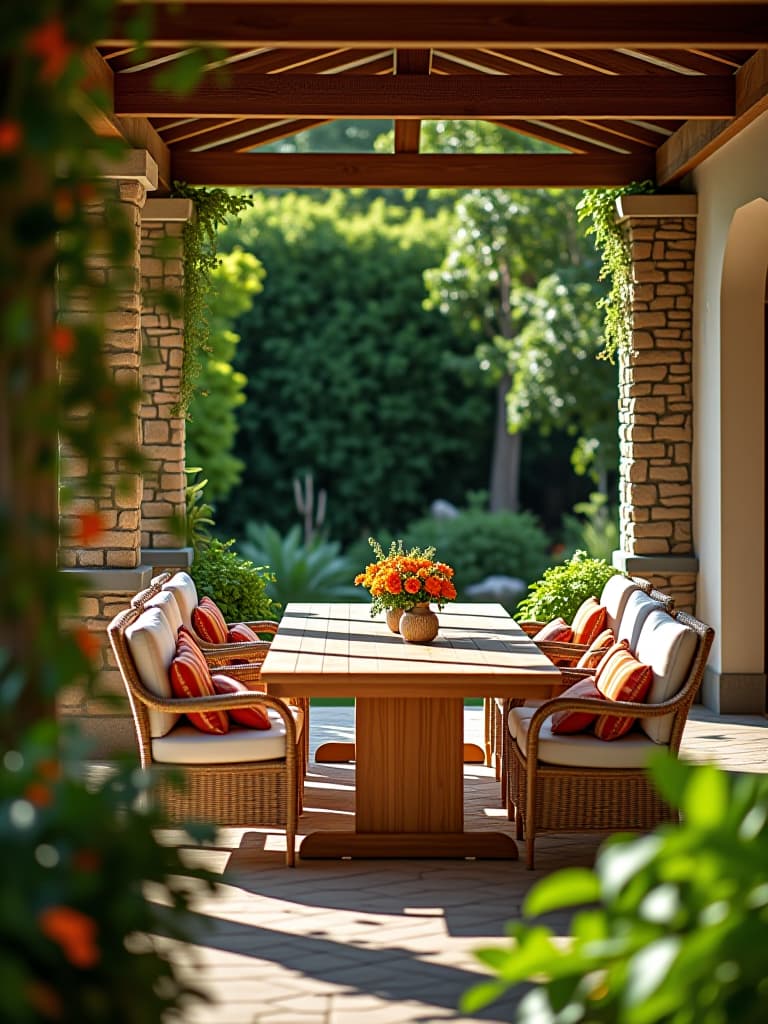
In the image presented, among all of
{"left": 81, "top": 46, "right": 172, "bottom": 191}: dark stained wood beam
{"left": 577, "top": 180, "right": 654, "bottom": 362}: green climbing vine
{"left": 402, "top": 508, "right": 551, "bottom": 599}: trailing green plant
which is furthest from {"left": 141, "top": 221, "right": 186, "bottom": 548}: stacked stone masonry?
{"left": 402, "top": 508, "right": 551, "bottom": 599}: trailing green plant

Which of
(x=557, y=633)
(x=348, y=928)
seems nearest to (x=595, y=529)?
(x=557, y=633)

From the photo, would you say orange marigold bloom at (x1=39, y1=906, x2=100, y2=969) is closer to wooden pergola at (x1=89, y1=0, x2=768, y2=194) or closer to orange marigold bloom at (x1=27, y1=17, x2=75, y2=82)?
orange marigold bloom at (x1=27, y1=17, x2=75, y2=82)

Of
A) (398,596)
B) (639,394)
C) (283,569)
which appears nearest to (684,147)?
(639,394)

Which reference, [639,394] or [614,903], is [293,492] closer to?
[639,394]

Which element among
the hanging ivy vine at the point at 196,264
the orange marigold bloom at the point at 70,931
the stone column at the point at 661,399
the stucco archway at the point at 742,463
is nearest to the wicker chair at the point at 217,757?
the orange marigold bloom at the point at 70,931

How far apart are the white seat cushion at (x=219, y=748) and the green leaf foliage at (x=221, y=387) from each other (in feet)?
31.2

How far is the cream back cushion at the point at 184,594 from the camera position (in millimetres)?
6637

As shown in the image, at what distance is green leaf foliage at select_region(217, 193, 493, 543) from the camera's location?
1806cm

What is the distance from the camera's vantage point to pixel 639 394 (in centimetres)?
932

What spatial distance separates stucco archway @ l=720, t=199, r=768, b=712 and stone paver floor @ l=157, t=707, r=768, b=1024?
277 centimetres

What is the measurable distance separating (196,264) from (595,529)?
676 centimetres

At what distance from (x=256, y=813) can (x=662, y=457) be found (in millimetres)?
4788

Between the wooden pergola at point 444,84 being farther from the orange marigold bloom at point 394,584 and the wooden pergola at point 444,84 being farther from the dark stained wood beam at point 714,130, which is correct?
the orange marigold bloom at point 394,584

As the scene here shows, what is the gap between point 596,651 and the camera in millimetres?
6562
